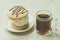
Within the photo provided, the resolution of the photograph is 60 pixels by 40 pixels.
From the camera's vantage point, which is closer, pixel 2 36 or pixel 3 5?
pixel 2 36

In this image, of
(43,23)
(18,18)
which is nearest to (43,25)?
(43,23)

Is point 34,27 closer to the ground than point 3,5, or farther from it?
closer to the ground

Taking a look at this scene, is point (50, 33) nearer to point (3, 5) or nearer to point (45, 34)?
point (45, 34)

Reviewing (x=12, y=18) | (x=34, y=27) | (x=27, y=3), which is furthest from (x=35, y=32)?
(x=27, y=3)
